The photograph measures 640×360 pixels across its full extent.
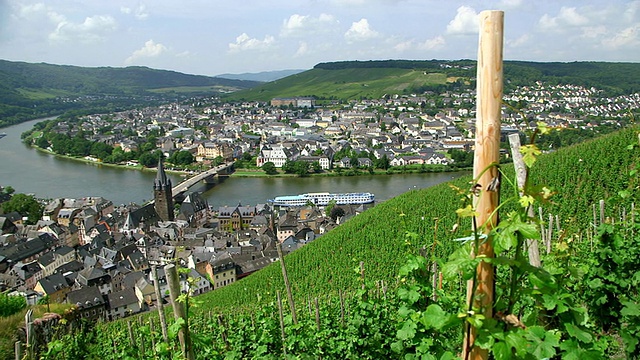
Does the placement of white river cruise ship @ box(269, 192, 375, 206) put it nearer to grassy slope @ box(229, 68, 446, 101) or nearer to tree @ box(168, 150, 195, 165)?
tree @ box(168, 150, 195, 165)

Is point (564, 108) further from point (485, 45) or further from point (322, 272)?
point (485, 45)

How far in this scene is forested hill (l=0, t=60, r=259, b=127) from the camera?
7246cm

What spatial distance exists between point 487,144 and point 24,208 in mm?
Answer: 24993

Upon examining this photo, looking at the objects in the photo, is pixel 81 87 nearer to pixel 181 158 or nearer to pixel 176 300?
pixel 181 158

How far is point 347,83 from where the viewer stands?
84.2 m

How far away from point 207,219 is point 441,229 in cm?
1422

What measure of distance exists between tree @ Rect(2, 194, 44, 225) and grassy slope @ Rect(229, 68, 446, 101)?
2169 inches

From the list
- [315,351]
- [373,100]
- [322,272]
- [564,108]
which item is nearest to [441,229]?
[322,272]

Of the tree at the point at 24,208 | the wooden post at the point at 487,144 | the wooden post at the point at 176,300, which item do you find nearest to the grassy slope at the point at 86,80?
the tree at the point at 24,208

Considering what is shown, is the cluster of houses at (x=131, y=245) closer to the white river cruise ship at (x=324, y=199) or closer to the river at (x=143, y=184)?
the white river cruise ship at (x=324, y=199)

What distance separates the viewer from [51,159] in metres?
36.0

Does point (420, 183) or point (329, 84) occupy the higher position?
point (329, 84)

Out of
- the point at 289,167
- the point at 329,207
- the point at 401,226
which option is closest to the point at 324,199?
the point at 329,207

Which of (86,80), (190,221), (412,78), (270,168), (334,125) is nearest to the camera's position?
(190,221)
